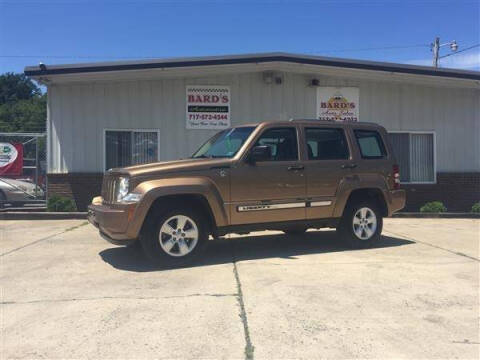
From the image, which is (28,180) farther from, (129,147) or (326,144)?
(326,144)

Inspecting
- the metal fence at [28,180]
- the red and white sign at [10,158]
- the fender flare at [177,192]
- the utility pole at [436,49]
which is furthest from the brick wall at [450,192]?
the utility pole at [436,49]

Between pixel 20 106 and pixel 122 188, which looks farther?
pixel 20 106

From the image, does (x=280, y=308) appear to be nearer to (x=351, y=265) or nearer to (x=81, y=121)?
(x=351, y=265)

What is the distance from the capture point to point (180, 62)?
1171 centimetres

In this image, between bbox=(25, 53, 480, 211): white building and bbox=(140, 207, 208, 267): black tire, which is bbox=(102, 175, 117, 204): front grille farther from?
bbox=(25, 53, 480, 211): white building

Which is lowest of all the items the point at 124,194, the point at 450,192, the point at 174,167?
the point at 450,192

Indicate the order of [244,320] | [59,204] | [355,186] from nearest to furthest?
[244,320] → [355,186] → [59,204]

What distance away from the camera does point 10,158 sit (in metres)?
12.2

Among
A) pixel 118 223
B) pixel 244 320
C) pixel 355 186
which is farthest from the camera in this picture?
pixel 355 186

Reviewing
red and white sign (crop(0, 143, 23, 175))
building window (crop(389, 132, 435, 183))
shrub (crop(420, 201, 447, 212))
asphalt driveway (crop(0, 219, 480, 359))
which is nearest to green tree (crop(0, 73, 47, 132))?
red and white sign (crop(0, 143, 23, 175))

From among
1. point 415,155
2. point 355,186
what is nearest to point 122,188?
point 355,186

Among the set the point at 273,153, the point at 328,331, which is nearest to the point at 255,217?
the point at 273,153

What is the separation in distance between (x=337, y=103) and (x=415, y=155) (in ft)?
9.32

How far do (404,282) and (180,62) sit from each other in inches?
326
